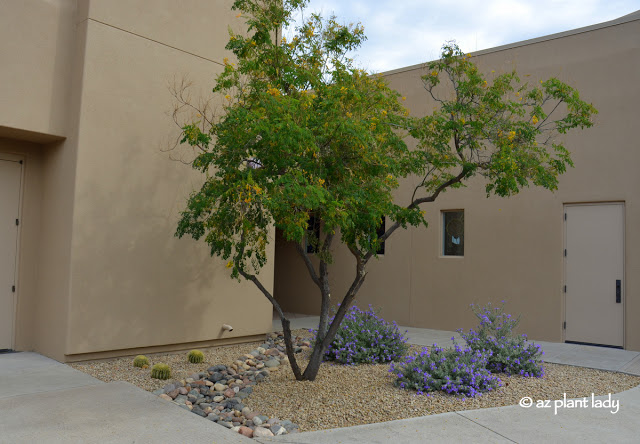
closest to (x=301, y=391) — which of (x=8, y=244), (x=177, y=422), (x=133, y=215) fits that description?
(x=177, y=422)

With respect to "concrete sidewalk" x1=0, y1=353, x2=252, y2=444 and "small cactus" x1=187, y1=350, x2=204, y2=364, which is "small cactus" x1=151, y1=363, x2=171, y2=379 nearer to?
"concrete sidewalk" x1=0, y1=353, x2=252, y2=444

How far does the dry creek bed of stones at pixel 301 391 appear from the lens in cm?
509

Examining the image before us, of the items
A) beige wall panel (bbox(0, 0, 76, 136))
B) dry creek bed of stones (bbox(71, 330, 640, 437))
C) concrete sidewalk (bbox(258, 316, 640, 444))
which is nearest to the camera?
concrete sidewalk (bbox(258, 316, 640, 444))

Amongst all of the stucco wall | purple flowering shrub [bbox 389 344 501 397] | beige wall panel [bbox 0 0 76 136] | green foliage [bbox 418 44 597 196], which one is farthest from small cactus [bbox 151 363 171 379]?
the stucco wall

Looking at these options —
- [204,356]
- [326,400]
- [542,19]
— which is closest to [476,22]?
[542,19]

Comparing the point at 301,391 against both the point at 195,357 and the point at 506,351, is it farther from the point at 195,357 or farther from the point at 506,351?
the point at 506,351

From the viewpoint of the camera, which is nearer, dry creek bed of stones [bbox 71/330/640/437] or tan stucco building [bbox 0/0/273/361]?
dry creek bed of stones [bbox 71/330/640/437]

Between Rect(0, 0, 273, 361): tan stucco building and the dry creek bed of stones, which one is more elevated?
Rect(0, 0, 273, 361): tan stucco building

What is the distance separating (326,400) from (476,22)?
6035 mm

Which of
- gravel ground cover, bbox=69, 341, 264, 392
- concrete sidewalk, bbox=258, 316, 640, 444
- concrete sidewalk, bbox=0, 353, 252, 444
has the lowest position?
gravel ground cover, bbox=69, 341, 264, 392

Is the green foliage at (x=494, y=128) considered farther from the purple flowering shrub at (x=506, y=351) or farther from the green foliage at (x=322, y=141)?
the purple flowering shrub at (x=506, y=351)

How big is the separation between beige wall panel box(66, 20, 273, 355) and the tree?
54.1 inches

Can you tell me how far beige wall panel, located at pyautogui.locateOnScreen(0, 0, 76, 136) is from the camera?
6621 millimetres

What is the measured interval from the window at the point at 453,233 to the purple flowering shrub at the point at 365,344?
12.3 ft
